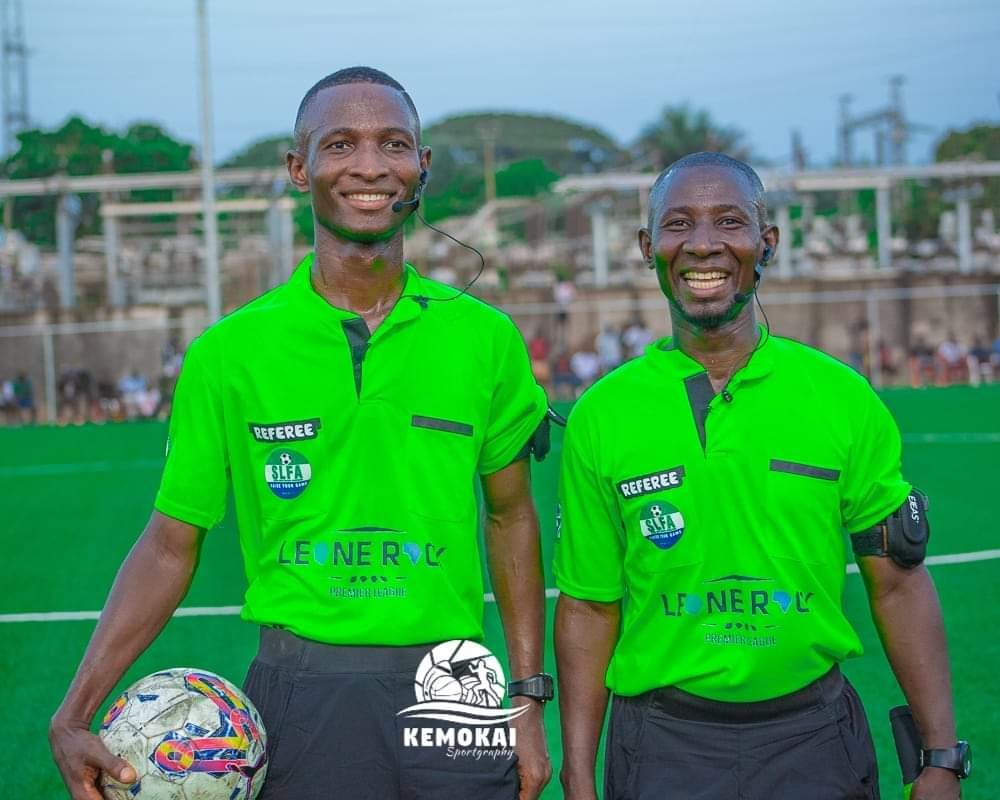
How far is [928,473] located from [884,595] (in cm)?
1169

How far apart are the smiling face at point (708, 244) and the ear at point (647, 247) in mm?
57

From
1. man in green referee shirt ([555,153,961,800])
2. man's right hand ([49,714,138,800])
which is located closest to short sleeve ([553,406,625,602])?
man in green referee shirt ([555,153,961,800])

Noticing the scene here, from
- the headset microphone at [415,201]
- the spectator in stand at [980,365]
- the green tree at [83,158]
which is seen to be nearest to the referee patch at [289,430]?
the headset microphone at [415,201]

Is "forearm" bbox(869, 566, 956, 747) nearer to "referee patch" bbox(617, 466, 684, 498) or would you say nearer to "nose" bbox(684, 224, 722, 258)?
"referee patch" bbox(617, 466, 684, 498)

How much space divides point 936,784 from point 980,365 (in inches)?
A: 1171

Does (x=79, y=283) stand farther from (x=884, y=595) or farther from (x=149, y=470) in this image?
(x=884, y=595)

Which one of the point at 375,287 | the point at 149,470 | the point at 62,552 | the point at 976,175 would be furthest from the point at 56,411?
the point at 375,287

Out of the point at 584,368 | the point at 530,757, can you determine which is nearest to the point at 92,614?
the point at 530,757

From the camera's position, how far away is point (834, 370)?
3521 mm

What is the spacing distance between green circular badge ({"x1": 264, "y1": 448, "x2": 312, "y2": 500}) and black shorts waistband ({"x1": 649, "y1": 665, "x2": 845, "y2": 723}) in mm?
976

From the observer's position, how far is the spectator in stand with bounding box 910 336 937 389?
32219mm

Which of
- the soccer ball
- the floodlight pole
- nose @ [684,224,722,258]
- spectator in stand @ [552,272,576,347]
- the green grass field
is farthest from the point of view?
spectator in stand @ [552,272,576,347]

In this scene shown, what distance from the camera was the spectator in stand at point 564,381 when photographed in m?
30.3

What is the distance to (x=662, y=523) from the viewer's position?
3.44 metres
